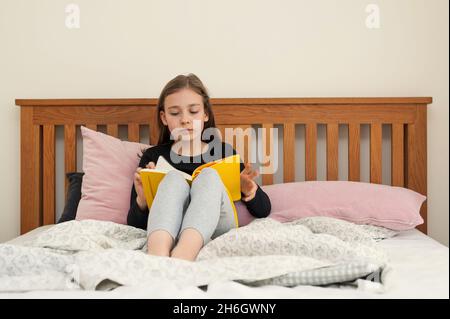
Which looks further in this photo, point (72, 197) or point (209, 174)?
point (72, 197)

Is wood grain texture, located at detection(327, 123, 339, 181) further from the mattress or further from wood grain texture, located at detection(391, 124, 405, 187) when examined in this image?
the mattress

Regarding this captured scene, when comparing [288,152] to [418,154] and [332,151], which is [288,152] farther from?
[418,154]

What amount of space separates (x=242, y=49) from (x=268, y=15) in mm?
153

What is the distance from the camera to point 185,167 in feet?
5.27

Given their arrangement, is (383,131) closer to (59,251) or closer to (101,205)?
(101,205)

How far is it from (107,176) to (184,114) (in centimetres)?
31

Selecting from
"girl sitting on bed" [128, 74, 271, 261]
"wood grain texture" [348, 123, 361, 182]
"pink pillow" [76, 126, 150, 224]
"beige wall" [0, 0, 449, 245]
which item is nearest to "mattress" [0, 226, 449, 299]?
"girl sitting on bed" [128, 74, 271, 261]

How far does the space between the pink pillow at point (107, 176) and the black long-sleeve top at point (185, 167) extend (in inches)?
2.5

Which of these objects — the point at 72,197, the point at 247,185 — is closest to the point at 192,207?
the point at 247,185

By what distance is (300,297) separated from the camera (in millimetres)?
819

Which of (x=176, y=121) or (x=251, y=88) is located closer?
(x=176, y=121)

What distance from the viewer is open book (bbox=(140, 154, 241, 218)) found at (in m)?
1.35
